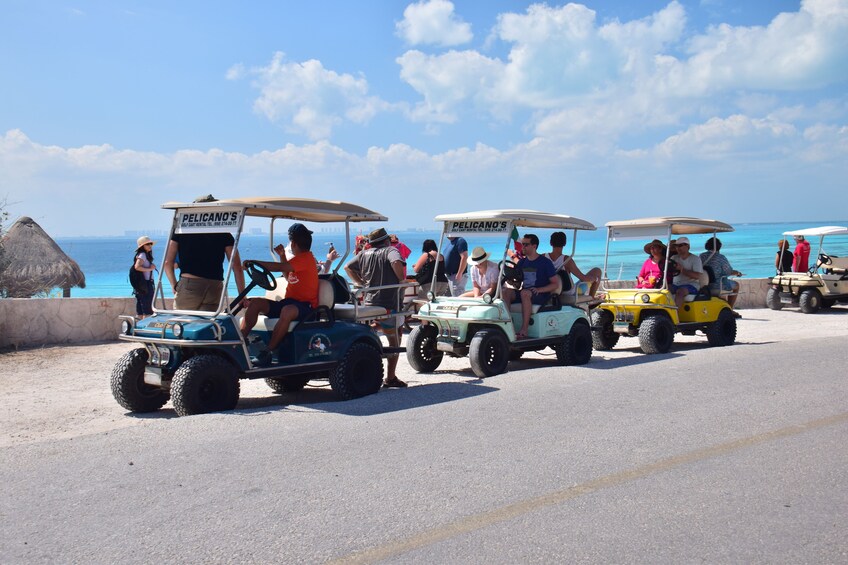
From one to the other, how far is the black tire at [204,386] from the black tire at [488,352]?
340cm

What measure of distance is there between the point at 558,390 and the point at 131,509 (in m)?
5.12

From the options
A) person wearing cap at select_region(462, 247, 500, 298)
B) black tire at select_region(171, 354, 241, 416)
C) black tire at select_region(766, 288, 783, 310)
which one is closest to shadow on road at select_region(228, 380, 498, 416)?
→ black tire at select_region(171, 354, 241, 416)

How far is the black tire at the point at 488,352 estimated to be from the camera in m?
10.8

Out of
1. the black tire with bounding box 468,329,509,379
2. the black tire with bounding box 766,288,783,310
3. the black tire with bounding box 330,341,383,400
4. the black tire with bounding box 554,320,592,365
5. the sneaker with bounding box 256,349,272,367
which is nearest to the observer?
the sneaker with bounding box 256,349,272,367

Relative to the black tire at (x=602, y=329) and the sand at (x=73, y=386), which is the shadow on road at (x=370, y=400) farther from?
the black tire at (x=602, y=329)

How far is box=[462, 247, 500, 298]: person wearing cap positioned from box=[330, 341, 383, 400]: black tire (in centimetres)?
254

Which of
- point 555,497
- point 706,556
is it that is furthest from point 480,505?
point 706,556

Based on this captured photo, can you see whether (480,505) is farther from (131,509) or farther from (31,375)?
(31,375)

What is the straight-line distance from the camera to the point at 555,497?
5602 mm

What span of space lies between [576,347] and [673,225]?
3593 millimetres

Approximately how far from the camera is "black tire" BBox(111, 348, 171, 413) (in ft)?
28.7

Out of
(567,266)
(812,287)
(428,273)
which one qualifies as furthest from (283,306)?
(812,287)

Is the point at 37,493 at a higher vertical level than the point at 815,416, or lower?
lower

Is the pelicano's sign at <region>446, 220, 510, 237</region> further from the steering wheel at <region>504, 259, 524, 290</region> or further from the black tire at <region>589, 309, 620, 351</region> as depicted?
the black tire at <region>589, 309, 620, 351</region>
